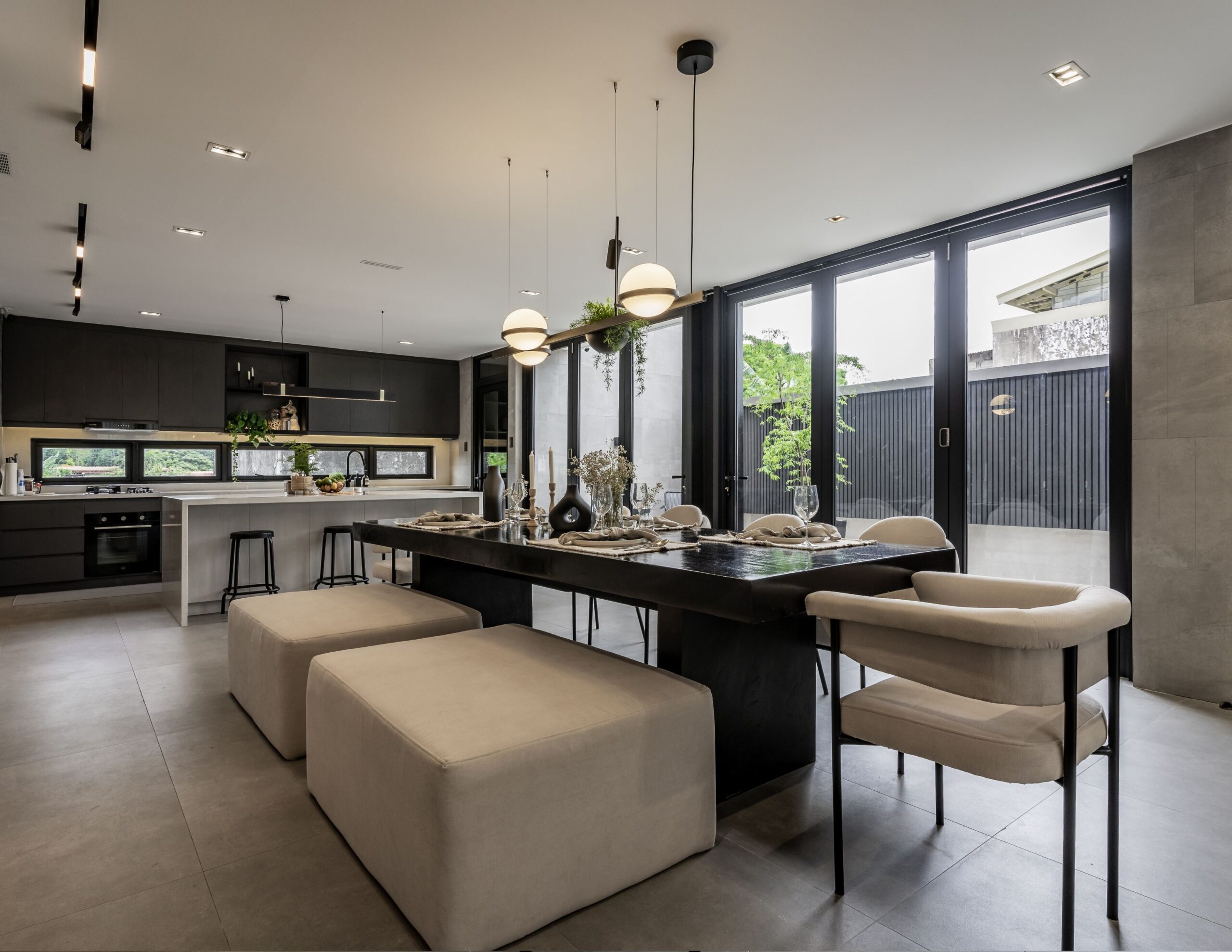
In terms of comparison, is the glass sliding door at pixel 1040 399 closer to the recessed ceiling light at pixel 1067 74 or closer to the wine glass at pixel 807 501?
the recessed ceiling light at pixel 1067 74

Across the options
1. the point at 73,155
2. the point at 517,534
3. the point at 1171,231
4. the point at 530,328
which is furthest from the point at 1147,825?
the point at 73,155

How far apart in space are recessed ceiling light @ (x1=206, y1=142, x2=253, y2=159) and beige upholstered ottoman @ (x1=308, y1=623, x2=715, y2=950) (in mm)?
2672

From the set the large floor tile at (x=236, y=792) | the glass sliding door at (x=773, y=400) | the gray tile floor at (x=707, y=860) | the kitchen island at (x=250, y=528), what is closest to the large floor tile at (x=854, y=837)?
the gray tile floor at (x=707, y=860)

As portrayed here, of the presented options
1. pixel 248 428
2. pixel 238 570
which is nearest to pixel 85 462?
pixel 248 428

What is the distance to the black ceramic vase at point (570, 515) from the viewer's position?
2.71m

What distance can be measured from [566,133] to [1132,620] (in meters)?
3.68

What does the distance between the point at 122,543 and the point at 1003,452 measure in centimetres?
730

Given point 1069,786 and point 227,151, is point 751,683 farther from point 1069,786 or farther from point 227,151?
point 227,151

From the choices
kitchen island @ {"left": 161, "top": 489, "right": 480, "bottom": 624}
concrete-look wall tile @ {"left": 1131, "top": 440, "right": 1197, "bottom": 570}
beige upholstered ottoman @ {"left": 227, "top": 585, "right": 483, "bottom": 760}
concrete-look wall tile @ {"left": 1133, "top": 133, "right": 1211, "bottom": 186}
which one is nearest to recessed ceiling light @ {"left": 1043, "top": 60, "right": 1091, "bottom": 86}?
concrete-look wall tile @ {"left": 1133, "top": 133, "right": 1211, "bottom": 186}

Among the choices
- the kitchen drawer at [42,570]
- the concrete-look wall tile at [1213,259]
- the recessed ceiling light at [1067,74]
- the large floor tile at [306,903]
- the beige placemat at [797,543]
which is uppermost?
the recessed ceiling light at [1067,74]

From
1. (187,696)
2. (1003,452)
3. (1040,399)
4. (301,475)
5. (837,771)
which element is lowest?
(187,696)

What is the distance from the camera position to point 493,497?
3334 mm

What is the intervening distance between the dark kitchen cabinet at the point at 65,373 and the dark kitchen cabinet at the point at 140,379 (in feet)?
1.11

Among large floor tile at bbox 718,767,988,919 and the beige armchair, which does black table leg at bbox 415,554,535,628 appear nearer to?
large floor tile at bbox 718,767,988,919
